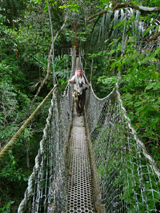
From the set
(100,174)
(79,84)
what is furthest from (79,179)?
(79,84)

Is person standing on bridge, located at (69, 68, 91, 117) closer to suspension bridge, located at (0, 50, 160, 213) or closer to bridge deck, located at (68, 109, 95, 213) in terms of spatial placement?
bridge deck, located at (68, 109, 95, 213)

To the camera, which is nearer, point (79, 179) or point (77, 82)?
point (79, 179)

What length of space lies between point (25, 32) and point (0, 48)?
0.87 meters

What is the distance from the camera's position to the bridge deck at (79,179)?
41.4 inches

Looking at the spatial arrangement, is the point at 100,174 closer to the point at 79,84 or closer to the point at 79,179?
the point at 79,179

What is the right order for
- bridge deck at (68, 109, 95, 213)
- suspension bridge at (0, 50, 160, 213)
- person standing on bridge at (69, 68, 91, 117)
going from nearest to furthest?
suspension bridge at (0, 50, 160, 213), bridge deck at (68, 109, 95, 213), person standing on bridge at (69, 68, 91, 117)

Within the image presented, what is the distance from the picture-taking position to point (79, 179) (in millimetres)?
1316

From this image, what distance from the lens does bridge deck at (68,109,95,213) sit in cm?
105

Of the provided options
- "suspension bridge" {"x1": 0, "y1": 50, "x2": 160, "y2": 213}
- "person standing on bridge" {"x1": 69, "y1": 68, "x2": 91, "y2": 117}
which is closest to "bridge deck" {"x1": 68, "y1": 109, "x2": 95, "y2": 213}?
"suspension bridge" {"x1": 0, "y1": 50, "x2": 160, "y2": 213}

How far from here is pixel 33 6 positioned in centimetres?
437

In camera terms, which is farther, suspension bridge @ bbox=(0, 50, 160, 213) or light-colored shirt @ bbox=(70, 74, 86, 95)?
light-colored shirt @ bbox=(70, 74, 86, 95)

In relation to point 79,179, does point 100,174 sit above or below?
above

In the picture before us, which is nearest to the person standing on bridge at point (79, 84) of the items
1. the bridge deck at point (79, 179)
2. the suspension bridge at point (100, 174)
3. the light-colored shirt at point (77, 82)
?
the light-colored shirt at point (77, 82)

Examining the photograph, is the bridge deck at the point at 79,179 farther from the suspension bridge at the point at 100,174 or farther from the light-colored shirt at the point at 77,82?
the light-colored shirt at the point at 77,82
